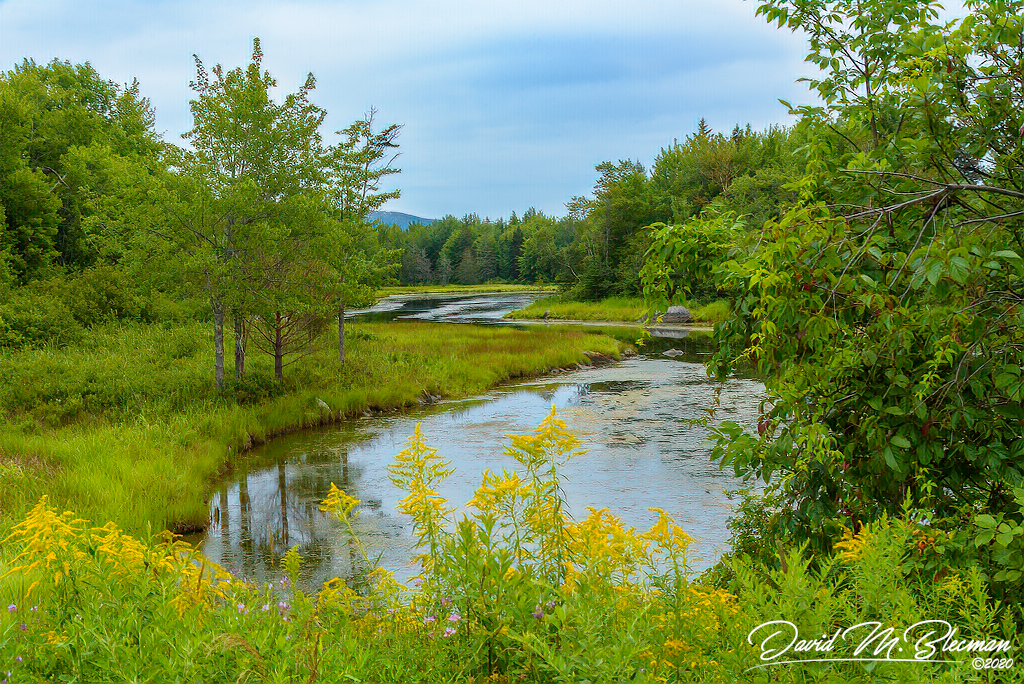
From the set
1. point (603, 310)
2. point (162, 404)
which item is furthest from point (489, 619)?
point (603, 310)

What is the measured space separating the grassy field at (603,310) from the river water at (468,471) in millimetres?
21027

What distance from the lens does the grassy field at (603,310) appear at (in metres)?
39.4

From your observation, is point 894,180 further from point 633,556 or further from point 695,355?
point 695,355

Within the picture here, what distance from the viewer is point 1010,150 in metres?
3.87

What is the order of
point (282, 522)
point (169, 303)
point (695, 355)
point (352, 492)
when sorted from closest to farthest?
point (282, 522)
point (352, 492)
point (169, 303)
point (695, 355)

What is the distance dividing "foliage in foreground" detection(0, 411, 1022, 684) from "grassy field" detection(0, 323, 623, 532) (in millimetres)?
5636

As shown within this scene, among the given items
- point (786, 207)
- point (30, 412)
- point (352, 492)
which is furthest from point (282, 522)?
point (786, 207)

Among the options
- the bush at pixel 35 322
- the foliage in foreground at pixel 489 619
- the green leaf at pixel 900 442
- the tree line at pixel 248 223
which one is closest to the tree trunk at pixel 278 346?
the tree line at pixel 248 223

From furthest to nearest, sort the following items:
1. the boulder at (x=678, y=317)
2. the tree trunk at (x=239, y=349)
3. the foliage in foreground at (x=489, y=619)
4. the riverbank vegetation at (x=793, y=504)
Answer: the boulder at (x=678, y=317) < the tree trunk at (x=239, y=349) < the riverbank vegetation at (x=793, y=504) < the foliage in foreground at (x=489, y=619)

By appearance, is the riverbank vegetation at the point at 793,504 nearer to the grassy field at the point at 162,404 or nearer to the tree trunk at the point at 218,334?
the grassy field at the point at 162,404

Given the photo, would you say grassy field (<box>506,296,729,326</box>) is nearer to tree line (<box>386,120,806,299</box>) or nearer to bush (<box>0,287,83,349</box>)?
tree line (<box>386,120,806,299</box>)

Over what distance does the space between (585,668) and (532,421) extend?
12.6 m

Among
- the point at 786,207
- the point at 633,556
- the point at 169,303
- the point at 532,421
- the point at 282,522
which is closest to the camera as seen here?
the point at 633,556

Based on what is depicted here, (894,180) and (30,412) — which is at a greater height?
(894,180)
